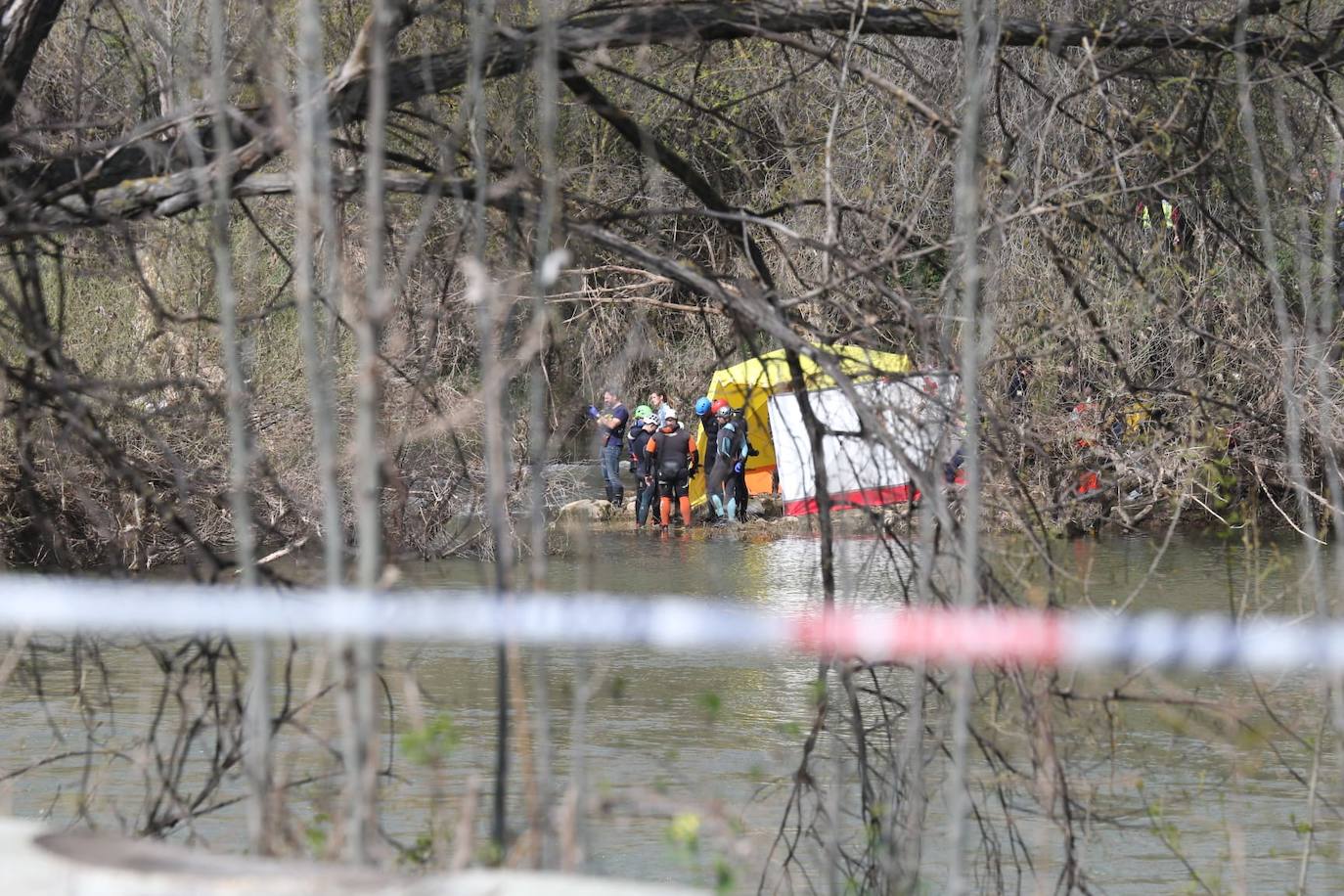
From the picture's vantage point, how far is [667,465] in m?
24.0

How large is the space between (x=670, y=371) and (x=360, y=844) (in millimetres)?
6602

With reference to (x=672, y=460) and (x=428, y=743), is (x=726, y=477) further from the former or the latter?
(x=428, y=743)

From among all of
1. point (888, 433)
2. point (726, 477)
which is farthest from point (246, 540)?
point (726, 477)

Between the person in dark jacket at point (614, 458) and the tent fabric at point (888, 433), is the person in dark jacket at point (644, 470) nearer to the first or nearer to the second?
the person in dark jacket at point (614, 458)

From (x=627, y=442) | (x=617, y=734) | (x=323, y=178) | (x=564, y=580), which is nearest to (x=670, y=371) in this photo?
(x=617, y=734)

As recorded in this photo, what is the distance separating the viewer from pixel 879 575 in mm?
6070

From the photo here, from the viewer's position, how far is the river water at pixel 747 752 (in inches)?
177

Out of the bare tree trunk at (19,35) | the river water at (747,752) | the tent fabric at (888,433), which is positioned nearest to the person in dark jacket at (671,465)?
the river water at (747,752)

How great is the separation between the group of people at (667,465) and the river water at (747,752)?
Answer: 8.99 meters

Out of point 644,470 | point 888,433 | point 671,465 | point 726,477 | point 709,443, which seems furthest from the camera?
point 644,470

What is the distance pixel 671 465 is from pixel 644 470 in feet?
2.53

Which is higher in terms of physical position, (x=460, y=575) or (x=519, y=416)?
(x=519, y=416)

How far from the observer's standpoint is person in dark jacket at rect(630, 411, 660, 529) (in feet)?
80.2

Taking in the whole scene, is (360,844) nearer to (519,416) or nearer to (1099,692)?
(1099,692)
